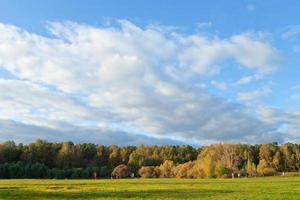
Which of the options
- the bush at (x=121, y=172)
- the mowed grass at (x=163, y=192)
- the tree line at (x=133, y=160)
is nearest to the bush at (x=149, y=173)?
the tree line at (x=133, y=160)

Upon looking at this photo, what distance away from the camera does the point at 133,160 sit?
7028 inches

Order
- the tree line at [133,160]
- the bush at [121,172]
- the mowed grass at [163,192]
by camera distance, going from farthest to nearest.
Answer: the bush at [121,172], the tree line at [133,160], the mowed grass at [163,192]

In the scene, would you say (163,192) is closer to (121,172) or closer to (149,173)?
(149,173)

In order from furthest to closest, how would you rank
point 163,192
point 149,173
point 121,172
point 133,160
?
point 133,160 → point 121,172 → point 149,173 → point 163,192

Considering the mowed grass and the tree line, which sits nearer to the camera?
the mowed grass

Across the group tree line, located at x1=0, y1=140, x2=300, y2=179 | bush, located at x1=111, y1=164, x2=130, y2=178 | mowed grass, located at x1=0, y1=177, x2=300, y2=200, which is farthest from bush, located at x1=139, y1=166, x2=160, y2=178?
mowed grass, located at x1=0, y1=177, x2=300, y2=200

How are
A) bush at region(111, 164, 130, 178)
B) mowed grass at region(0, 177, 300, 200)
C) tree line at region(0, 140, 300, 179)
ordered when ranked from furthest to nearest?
bush at region(111, 164, 130, 178) < tree line at region(0, 140, 300, 179) < mowed grass at region(0, 177, 300, 200)

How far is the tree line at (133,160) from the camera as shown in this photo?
139250mm

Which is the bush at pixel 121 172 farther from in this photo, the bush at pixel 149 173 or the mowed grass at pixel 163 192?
the mowed grass at pixel 163 192

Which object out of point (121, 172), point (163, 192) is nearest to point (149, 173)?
point (121, 172)

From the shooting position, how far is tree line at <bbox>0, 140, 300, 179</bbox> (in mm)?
139250

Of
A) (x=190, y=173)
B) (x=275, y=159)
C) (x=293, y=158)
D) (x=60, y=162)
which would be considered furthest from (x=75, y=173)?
(x=293, y=158)

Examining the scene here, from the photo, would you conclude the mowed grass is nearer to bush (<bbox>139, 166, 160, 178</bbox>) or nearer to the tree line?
the tree line

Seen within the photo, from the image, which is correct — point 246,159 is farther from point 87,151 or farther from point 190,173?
point 87,151
